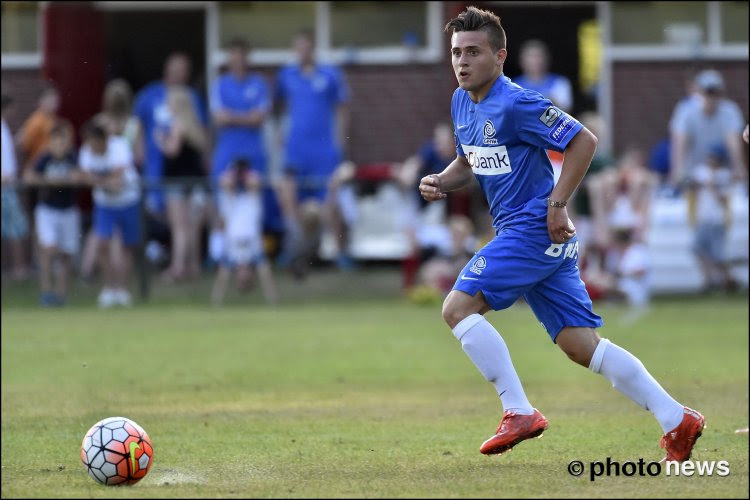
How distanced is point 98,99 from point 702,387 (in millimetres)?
12482

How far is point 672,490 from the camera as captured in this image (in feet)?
20.9

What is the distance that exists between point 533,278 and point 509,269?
0.13 meters

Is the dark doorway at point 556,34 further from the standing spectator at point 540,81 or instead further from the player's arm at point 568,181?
the player's arm at point 568,181

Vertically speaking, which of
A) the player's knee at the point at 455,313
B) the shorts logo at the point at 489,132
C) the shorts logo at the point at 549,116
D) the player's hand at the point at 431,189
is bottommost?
the player's knee at the point at 455,313

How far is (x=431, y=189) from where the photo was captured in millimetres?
7430

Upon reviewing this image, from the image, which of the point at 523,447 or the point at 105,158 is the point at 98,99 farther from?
the point at 523,447

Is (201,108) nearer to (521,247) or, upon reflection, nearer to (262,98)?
(262,98)

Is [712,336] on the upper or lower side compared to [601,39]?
lower

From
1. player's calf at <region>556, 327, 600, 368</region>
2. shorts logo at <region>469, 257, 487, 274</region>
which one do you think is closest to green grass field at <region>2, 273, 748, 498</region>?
player's calf at <region>556, 327, 600, 368</region>

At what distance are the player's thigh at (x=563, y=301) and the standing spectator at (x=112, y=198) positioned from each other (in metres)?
10.6

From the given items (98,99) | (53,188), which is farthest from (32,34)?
(53,188)

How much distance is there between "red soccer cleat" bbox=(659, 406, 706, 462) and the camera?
6.84 metres

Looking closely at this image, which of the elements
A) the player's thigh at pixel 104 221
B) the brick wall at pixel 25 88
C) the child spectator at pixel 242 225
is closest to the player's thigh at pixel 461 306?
the child spectator at pixel 242 225

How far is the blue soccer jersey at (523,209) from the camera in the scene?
699cm
